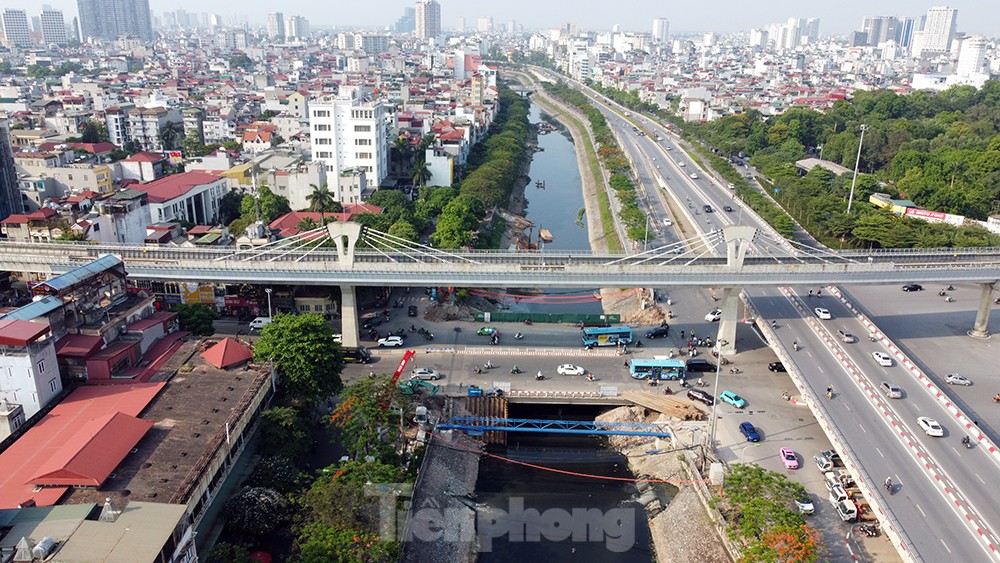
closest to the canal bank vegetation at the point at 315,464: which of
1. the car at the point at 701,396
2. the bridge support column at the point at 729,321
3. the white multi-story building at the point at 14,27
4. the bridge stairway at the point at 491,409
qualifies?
the bridge stairway at the point at 491,409

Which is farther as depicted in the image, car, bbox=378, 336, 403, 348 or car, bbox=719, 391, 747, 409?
car, bbox=378, 336, 403, 348

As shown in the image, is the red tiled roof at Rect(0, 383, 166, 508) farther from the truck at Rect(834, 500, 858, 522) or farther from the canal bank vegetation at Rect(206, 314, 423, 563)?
the truck at Rect(834, 500, 858, 522)

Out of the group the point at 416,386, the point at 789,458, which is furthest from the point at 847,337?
the point at 416,386

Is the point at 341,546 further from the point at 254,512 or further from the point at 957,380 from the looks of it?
the point at 957,380

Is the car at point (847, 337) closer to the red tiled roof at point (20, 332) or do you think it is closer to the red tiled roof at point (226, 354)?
the red tiled roof at point (226, 354)

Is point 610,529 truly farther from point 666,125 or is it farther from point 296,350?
point 666,125

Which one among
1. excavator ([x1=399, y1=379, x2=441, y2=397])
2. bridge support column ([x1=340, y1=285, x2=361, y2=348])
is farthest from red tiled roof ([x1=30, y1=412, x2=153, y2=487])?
bridge support column ([x1=340, y1=285, x2=361, y2=348])
